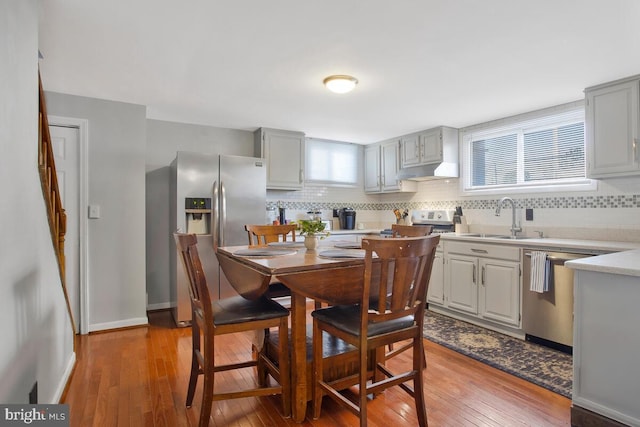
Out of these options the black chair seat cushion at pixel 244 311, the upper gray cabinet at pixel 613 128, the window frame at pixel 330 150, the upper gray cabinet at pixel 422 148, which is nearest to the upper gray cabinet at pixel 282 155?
the window frame at pixel 330 150

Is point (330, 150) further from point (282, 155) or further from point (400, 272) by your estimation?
point (400, 272)

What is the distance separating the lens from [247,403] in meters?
2.06

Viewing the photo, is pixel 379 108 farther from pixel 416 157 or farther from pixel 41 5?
pixel 41 5

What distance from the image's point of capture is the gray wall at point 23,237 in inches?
52.5

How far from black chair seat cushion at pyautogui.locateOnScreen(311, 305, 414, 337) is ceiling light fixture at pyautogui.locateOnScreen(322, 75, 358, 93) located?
1.80 m

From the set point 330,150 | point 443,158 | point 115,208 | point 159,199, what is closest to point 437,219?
point 443,158

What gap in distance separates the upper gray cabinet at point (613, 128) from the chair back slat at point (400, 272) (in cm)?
226

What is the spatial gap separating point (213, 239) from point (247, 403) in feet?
6.22

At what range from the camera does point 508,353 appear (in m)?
2.80

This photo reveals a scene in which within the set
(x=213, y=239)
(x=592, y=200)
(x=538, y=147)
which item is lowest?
(x=213, y=239)

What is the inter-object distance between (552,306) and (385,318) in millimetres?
2031

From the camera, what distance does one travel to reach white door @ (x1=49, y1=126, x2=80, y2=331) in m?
3.24

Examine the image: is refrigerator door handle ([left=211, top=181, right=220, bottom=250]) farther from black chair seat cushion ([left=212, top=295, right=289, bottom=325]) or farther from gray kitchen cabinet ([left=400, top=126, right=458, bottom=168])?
gray kitchen cabinet ([left=400, top=126, right=458, bottom=168])

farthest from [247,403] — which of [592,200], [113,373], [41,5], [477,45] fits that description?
[592,200]
